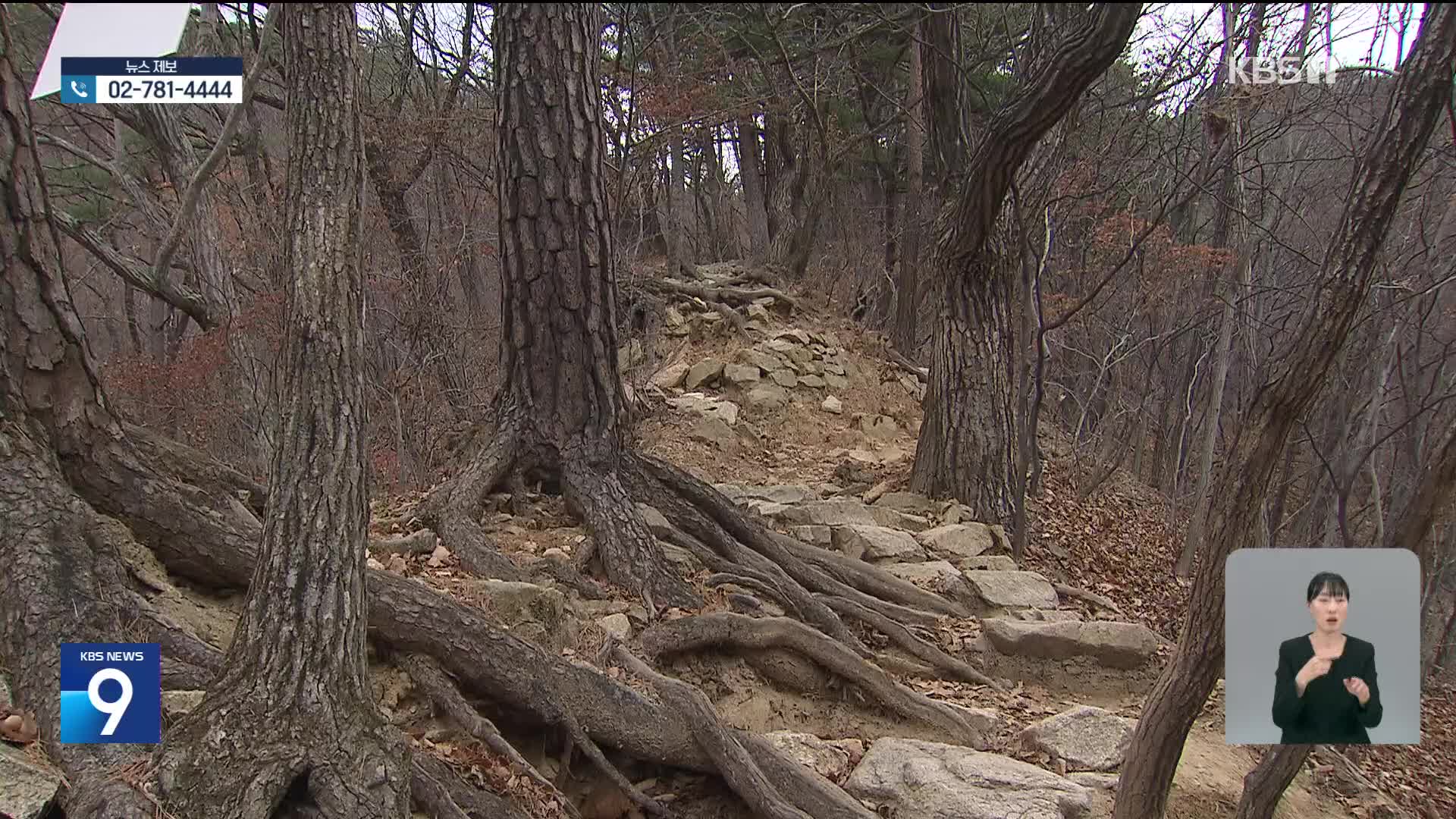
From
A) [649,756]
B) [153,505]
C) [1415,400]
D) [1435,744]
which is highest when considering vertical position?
[1415,400]

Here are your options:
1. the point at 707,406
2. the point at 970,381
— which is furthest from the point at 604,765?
the point at 707,406

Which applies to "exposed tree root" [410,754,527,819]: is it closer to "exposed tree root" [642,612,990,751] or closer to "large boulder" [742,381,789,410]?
"exposed tree root" [642,612,990,751]

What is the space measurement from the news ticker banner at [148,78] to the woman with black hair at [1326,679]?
2.63 metres

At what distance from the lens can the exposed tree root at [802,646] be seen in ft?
12.9

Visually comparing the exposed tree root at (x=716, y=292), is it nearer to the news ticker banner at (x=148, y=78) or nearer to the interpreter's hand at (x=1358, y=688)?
the news ticker banner at (x=148, y=78)

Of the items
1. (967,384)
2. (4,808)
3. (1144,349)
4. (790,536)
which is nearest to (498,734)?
(4,808)

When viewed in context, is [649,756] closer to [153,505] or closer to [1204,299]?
[153,505]

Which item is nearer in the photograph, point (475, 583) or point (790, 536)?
point (475, 583)

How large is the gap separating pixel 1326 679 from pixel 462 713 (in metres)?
2.57

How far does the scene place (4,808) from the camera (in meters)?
2.15

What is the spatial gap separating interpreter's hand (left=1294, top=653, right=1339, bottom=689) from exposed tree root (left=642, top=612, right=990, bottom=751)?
219 centimetres

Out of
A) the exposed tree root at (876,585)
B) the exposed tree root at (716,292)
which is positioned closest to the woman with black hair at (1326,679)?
the exposed tree root at (876,585)

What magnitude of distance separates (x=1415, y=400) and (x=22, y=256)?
19.7 ft

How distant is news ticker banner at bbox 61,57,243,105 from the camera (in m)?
1.91
